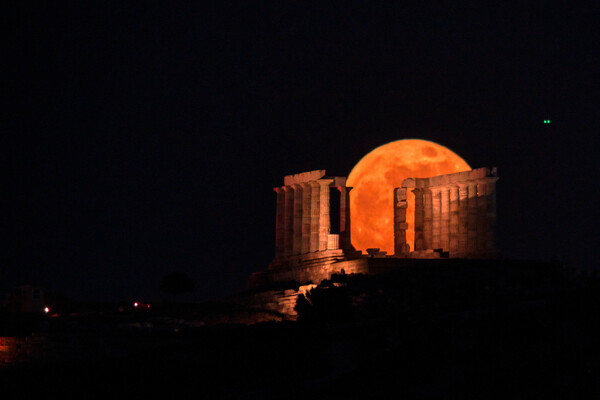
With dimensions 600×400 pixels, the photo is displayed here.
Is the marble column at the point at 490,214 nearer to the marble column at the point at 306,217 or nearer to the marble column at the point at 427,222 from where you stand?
the marble column at the point at 427,222

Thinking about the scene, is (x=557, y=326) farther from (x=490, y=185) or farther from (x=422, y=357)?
(x=490, y=185)

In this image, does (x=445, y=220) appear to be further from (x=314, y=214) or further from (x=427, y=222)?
(x=314, y=214)

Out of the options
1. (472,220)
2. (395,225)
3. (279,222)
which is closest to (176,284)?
(279,222)

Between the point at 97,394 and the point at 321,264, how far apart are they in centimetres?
2979

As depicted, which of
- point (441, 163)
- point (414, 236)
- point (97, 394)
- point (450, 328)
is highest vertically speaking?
point (441, 163)

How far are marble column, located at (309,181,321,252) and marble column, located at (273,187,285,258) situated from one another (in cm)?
397

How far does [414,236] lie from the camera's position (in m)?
73.8

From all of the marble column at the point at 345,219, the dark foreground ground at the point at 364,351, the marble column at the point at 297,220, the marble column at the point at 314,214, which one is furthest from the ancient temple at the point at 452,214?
the dark foreground ground at the point at 364,351

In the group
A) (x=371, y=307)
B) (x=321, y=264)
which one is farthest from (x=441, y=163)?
(x=371, y=307)

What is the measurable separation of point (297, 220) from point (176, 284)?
11326 millimetres

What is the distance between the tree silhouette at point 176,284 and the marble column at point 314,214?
11756 millimetres

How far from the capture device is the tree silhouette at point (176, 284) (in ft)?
257

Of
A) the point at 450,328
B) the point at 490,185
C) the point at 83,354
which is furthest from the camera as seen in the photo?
the point at 490,185

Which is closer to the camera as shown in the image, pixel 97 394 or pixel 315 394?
pixel 315 394
